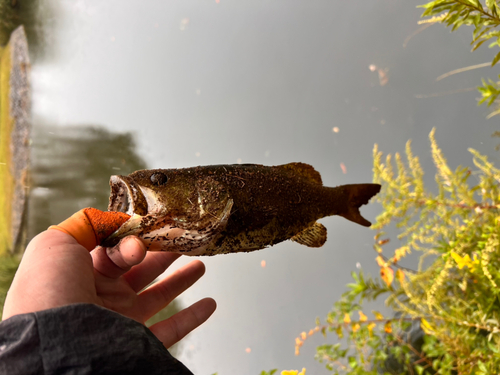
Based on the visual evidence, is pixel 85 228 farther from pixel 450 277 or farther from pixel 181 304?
pixel 181 304

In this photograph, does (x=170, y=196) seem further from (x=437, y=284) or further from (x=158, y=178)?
(x=437, y=284)

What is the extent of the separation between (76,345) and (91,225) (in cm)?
42

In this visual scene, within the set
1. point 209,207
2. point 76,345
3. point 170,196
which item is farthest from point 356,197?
point 76,345

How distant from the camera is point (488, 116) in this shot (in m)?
1.90

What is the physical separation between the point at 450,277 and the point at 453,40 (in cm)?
153

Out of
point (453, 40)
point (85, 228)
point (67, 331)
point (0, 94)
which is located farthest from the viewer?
point (0, 94)

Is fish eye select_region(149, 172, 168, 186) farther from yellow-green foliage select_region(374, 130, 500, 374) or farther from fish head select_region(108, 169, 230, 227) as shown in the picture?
yellow-green foliage select_region(374, 130, 500, 374)

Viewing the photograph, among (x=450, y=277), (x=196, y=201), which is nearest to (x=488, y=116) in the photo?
(x=450, y=277)

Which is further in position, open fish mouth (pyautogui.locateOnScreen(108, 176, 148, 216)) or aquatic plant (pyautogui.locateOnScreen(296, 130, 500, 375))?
aquatic plant (pyautogui.locateOnScreen(296, 130, 500, 375))

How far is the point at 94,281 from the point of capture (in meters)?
1.01

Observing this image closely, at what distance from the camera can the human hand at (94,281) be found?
32.0 inches

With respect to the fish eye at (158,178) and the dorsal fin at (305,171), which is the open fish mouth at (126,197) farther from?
the dorsal fin at (305,171)

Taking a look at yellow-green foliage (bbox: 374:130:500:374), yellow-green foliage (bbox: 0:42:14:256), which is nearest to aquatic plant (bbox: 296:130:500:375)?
yellow-green foliage (bbox: 374:130:500:374)

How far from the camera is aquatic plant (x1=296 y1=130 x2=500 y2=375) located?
157 centimetres
